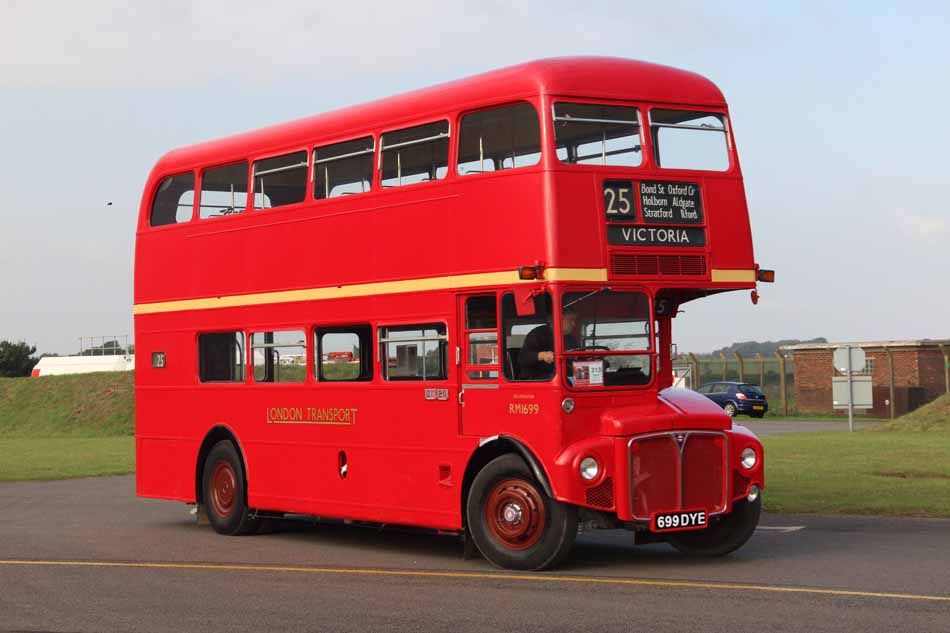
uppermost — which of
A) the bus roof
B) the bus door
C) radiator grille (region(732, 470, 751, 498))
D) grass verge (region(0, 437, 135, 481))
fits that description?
the bus roof

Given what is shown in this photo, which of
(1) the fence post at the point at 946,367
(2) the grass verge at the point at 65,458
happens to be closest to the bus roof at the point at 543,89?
(2) the grass verge at the point at 65,458

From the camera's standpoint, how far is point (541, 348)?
41.4 feet

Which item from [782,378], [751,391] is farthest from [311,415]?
[782,378]

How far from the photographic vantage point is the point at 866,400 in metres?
35.6

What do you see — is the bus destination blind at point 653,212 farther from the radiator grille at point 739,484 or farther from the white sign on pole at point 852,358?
the white sign on pole at point 852,358

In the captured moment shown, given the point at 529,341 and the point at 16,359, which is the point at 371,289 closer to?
the point at 529,341

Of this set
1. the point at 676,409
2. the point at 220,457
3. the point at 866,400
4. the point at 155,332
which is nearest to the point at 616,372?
the point at 676,409

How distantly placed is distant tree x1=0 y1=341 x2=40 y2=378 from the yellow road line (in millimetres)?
67875

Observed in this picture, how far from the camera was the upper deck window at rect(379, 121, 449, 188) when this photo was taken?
13680mm

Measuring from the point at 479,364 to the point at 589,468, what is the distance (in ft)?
5.45

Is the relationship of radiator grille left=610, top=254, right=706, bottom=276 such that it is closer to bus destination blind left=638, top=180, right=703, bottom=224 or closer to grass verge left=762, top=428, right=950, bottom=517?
bus destination blind left=638, top=180, right=703, bottom=224

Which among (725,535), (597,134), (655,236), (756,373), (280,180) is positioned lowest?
(725,535)

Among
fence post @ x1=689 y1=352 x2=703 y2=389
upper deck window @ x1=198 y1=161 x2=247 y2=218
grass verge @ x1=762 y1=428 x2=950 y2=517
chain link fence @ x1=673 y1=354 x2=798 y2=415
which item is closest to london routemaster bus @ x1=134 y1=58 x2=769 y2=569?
upper deck window @ x1=198 y1=161 x2=247 y2=218

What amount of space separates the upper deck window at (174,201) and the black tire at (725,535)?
7.42 metres
